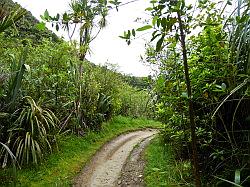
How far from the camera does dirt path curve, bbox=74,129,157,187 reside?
7.43 meters

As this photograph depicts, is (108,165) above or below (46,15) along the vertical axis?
below

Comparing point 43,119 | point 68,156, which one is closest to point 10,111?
point 43,119

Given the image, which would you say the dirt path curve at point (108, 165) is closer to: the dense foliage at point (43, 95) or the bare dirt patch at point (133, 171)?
the bare dirt patch at point (133, 171)

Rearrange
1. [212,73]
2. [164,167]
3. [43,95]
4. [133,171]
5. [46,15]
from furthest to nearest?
[43,95] → [133,171] → [164,167] → [212,73] → [46,15]

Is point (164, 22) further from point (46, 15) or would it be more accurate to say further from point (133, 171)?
point (133, 171)

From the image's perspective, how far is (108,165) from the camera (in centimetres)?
884

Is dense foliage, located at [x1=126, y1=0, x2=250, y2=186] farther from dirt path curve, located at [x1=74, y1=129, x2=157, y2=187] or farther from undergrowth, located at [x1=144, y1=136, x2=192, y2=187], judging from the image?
dirt path curve, located at [x1=74, y1=129, x2=157, y2=187]

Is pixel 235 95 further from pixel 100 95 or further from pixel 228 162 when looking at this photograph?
pixel 100 95

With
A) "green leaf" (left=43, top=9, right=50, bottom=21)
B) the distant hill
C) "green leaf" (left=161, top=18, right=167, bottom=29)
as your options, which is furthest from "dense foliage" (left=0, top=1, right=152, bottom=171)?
"green leaf" (left=161, top=18, right=167, bottom=29)

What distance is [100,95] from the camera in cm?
1337

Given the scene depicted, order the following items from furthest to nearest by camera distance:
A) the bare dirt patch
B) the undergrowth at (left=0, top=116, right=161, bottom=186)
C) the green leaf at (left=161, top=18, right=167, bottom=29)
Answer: the bare dirt patch
the undergrowth at (left=0, top=116, right=161, bottom=186)
the green leaf at (left=161, top=18, right=167, bottom=29)

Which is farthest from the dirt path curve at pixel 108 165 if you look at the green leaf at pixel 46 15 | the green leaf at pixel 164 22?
the green leaf at pixel 164 22

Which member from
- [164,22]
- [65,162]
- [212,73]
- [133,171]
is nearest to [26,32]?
Answer: [65,162]

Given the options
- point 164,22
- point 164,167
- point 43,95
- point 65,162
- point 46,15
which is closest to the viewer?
point 164,22
